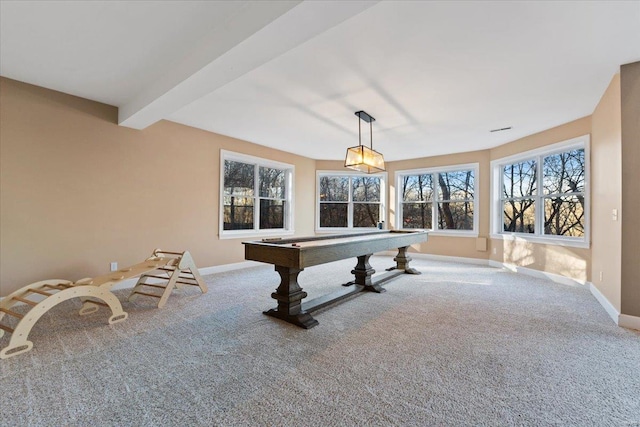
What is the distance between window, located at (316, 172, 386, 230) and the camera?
24.5ft

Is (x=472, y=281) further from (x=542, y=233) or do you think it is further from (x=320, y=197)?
(x=320, y=197)

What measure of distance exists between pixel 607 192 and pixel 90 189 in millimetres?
6417

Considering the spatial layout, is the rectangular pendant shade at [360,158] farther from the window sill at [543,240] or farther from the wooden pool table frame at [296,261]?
the window sill at [543,240]

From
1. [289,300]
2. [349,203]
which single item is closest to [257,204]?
[349,203]

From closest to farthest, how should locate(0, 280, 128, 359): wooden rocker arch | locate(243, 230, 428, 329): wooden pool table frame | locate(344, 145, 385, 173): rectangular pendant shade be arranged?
1. locate(0, 280, 128, 359): wooden rocker arch
2. locate(243, 230, 428, 329): wooden pool table frame
3. locate(344, 145, 385, 173): rectangular pendant shade

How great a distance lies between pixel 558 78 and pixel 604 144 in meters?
1.19

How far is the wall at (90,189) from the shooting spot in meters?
3.15

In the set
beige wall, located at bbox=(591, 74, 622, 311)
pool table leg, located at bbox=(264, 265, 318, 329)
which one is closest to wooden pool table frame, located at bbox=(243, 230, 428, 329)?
pool table leg, located at bbox=(264, 265, 318, 329)

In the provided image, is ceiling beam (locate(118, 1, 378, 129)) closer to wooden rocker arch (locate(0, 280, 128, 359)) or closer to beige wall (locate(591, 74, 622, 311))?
wooden rocker arch (locate(0, 280, 128, 359))

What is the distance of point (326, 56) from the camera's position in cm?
257

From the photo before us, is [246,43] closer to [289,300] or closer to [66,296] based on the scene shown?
[289,300]

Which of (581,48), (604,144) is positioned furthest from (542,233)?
(581,48)

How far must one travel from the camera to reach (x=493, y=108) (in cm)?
384

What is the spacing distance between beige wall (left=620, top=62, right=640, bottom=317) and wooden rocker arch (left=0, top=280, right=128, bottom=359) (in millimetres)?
Result: 5023
